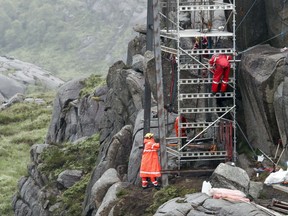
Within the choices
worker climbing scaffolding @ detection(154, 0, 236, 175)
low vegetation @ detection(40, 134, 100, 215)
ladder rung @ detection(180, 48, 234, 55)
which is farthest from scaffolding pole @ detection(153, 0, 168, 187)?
low vegetation @ detection(40, 134, 100, 215)

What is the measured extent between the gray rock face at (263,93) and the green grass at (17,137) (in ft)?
77.5

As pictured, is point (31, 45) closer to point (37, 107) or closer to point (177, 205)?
point (37, 107)

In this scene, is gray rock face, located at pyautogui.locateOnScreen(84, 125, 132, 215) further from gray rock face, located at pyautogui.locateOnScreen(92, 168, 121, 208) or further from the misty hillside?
the misty hillside

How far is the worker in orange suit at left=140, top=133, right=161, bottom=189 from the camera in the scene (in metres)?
24.0

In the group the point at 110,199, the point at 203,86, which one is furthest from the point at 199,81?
the point at 110,199

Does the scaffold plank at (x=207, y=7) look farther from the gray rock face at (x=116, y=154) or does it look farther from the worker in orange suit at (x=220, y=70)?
the gray rock face at (x=116, y=154)

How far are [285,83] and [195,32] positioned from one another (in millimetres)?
4013

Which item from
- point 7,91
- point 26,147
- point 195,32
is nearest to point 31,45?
point 7,91

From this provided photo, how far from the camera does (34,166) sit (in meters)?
41.1

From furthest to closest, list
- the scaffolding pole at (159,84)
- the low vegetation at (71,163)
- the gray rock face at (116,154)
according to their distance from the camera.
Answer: the low vegetation at (71,163)
the gray rock face at (116,154)
the scaffolding pole at (159,84)

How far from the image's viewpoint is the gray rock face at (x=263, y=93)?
23922 millimetres

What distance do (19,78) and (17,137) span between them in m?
40.7

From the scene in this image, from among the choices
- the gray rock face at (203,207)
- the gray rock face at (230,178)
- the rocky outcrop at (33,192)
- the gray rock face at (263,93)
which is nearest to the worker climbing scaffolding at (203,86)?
the gray rock face at (263,93)

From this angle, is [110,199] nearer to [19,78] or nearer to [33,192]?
[33,192]
